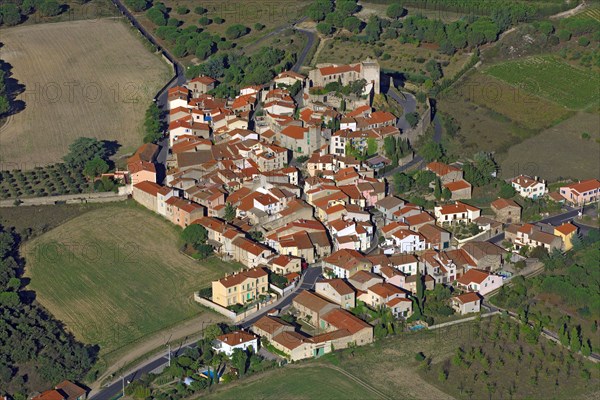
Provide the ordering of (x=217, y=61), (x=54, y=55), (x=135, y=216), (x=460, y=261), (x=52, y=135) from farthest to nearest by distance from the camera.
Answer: (x=54, y=55), (x=217, y=61), (x=52, y=135), (x=135, y=216), (x=460, y=261)

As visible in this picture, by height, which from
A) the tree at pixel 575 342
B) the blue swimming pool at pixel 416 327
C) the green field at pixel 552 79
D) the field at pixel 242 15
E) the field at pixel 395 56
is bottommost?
the field at pixel 242 15

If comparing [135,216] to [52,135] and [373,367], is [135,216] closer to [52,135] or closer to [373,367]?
[52,135]

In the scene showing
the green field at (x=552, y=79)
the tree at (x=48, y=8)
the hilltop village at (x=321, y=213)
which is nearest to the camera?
the hilltop village at (x=321, y=213)

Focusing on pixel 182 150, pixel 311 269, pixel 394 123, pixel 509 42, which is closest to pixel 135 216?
pixel 182 150

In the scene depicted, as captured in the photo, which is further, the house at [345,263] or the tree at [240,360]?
the house at [345,263]

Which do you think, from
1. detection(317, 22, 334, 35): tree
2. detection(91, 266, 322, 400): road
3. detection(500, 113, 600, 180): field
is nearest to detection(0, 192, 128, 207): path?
detection(91, 266, 322, 400): road

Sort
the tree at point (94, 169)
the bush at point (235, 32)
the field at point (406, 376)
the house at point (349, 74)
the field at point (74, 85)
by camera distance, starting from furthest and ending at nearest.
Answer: the bush at point (235, 32), the field at point (74, 85), the house at point (349, 74), the tree at point (94, 169), the field at point (406, 376)

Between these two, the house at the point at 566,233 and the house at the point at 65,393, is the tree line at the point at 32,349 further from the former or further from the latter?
the house at the point at 566,233

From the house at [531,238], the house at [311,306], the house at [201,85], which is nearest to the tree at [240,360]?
the house at [311,306]
